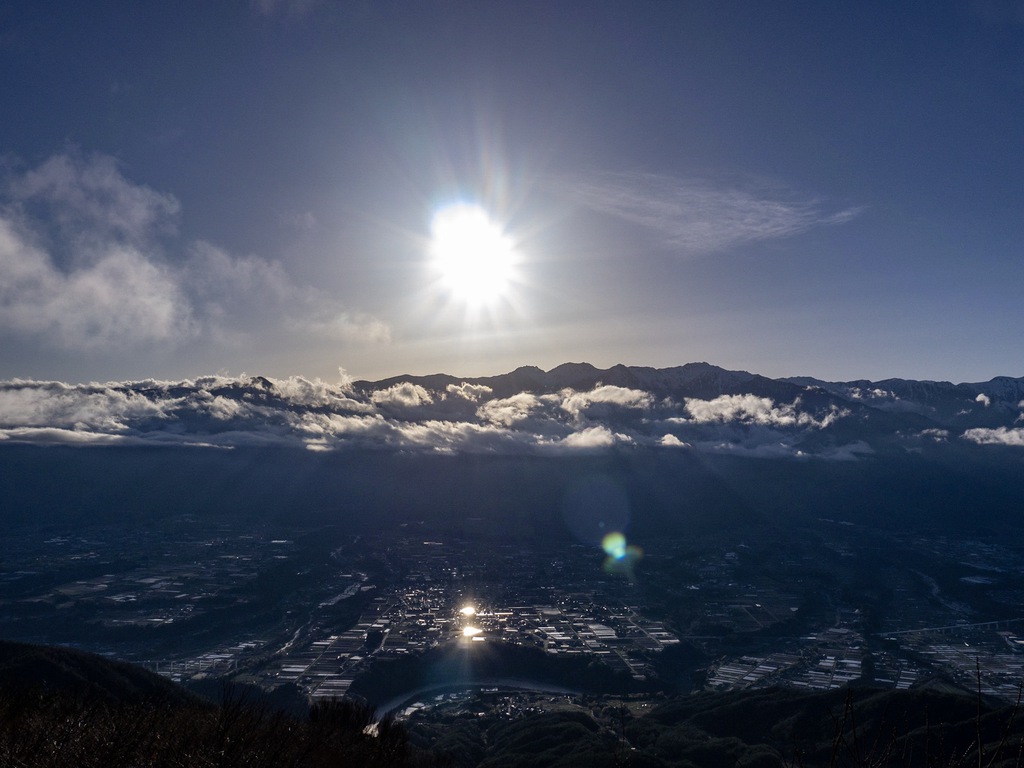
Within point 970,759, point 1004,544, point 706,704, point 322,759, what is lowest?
point 1004,544

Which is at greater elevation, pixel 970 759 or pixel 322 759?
pixel 322 759

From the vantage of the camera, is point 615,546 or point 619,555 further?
point 615,546

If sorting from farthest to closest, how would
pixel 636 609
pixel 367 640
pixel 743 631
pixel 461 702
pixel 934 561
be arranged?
1. pixel 934 561
2. pixel 636 609
3. pixel 743 631
4. pixel 367 640
5. pixel 461 702

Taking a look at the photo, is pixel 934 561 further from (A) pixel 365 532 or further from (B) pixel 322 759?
(B) pixel 322 759

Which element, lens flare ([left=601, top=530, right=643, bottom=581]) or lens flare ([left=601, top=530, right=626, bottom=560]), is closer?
lens flare ([left=601, top=530, right=643, bottom=581])

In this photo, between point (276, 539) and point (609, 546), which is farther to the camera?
point (609, 546)

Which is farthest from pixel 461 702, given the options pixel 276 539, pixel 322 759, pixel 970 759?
pixel 276 539

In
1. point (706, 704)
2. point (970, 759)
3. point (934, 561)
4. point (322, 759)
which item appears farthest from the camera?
point (934, 561)

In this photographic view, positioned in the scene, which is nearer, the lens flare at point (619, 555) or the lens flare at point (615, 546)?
the lens flare at point (619, 555)

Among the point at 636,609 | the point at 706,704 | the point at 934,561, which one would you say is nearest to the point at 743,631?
the point at 636,609
